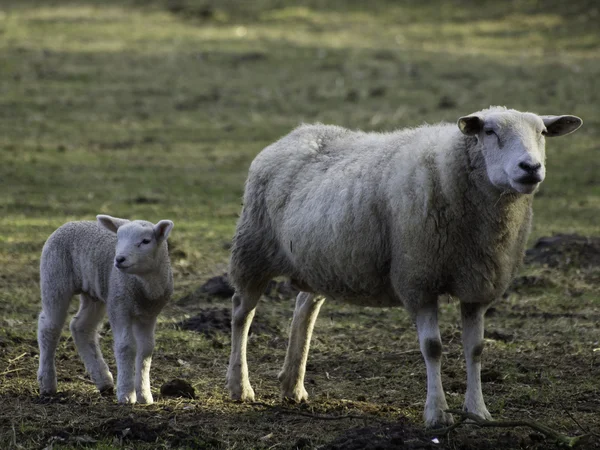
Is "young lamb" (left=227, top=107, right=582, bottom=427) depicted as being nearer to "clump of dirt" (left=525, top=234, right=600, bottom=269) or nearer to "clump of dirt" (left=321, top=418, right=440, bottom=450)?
"clump of dirt" (left=321, top=418, right=440, bottom=450)

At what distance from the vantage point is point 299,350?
24.0ft

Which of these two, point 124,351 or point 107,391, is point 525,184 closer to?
point 124,351

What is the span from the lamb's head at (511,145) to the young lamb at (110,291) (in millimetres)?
1966

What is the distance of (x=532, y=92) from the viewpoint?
1961 centimetres

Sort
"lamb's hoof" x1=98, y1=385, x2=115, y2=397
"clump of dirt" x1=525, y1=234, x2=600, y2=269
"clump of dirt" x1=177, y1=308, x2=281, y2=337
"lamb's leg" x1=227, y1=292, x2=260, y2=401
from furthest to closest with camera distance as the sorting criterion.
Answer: "clump of dirt" x1=525, y1=234, x2=600, y2=269 → "clump of dirt" x1=177, y1=308, x2=281, y2=337 → "lamb's leg" x1=227, y1=292, x2=260, y2=401 → "lamb's hoof" x1=98, y1=385, x2=115, y2=397

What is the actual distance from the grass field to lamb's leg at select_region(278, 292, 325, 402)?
0.23 metres

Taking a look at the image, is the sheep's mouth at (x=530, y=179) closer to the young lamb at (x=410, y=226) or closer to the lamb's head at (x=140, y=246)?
the young lamb at (x=410, y=226)

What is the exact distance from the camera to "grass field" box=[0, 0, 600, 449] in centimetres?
657

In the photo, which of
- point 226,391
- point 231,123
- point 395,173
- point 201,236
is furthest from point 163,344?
point 231,123

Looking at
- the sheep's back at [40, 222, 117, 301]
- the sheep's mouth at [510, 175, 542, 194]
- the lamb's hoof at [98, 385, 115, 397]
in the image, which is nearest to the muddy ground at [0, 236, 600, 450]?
the lamb's hoof at [98, 385, 115, 397]

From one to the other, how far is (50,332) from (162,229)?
3.30 feet

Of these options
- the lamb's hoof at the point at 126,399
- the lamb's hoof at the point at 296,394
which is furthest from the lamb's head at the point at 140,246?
the lamb's hoof at the point at 296,394

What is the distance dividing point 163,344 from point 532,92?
42.1ft

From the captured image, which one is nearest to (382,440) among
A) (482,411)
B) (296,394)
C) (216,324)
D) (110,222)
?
(482,411)
